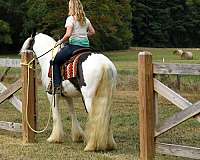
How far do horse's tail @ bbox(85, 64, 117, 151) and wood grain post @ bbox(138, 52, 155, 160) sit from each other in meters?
1.07

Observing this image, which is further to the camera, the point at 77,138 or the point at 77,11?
the point at 77,138

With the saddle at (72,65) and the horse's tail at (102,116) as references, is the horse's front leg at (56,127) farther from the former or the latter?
the horse's tail at (102,116)

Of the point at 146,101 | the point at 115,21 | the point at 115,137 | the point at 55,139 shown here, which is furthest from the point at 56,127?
the point at 115,21

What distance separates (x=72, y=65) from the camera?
9.33 metres

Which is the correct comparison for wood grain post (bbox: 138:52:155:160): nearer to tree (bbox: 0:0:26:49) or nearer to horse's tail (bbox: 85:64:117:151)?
horse's tail (bbox: 85:64:117:151)

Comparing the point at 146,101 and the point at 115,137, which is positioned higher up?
the point at 146,101

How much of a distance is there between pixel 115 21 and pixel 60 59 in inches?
1955

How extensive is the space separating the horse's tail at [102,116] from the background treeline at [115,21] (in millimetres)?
40250

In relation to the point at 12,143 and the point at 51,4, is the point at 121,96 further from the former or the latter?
the point at 51,4

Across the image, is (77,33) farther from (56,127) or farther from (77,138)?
(77,138)

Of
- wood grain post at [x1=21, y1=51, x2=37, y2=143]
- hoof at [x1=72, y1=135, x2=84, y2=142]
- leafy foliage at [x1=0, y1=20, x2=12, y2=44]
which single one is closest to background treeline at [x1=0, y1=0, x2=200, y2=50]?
leafy foliage at [x1=0, y1=20, x2=12, y2=44]

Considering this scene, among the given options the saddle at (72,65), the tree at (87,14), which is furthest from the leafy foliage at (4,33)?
the saddle at (72,65)

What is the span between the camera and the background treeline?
180ft

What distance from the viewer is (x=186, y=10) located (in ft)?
323
